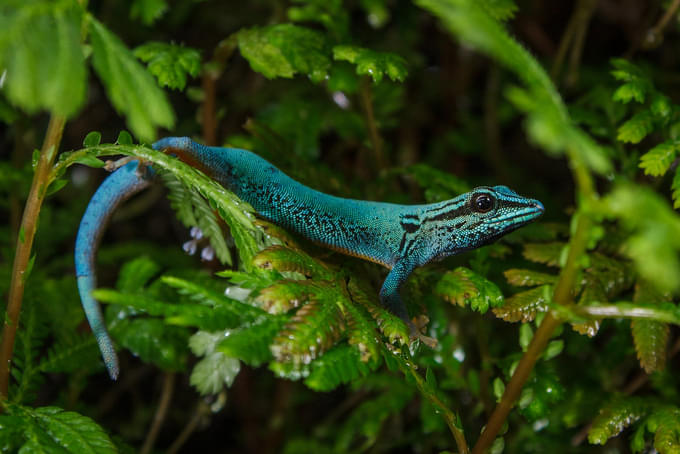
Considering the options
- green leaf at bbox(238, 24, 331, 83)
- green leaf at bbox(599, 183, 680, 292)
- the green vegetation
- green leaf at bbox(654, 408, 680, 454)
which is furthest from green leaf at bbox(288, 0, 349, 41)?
green leaf at bbox(654, 408, 680, 454)

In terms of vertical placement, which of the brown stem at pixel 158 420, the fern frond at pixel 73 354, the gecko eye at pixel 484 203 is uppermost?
the gecko eye at pixel 484 203

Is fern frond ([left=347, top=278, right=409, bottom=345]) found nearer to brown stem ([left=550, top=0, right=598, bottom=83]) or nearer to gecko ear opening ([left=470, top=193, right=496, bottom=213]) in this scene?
gecko ear opening ([left=470, top=193, right=496, bottom=213])

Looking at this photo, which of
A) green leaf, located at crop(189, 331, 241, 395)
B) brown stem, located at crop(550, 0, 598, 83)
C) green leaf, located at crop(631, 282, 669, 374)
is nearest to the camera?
green leaf, located at crop(631, 282, 669, 374)

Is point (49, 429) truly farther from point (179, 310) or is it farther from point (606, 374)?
point (606, 374)

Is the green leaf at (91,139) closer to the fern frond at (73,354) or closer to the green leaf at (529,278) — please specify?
the fern frond at (73,354)

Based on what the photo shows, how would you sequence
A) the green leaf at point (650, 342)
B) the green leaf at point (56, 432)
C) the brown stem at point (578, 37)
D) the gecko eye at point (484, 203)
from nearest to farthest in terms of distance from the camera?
the green leaf at point (56, 432), the green leaf at point (650, 342), the gecko eye at point (484, 203), the brown stem at point (578, 37)

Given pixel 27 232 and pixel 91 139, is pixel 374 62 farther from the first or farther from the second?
pixel 27 232

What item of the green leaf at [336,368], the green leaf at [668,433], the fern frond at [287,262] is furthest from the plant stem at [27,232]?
the green leaf at [668,433]
